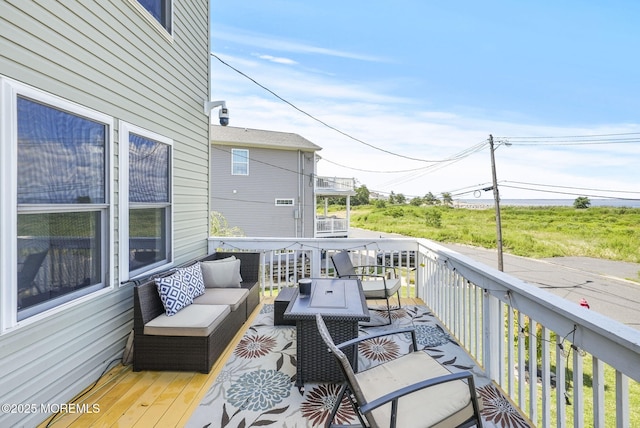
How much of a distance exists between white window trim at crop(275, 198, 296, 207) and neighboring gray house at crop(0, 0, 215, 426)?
31.8 ft

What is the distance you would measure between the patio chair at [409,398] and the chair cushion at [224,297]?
1.87 metres

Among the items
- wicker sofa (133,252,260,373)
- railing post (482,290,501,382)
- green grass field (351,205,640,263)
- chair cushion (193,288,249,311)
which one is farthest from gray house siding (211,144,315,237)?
green grass field (351,205,640,263)

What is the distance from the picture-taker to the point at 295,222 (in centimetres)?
1369

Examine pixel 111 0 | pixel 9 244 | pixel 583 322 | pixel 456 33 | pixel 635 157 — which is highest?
pixel 456 33

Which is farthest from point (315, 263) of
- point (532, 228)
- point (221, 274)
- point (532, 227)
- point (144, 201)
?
point (532, 227)

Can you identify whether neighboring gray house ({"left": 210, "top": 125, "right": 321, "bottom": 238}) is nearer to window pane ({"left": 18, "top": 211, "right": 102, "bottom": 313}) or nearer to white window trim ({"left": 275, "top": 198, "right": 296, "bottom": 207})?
white window trim ({"left": 275, "top": 198, "right": 296, "bottom": 207})

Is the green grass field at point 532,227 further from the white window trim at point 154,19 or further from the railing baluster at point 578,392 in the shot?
the white window trim at point 154,19

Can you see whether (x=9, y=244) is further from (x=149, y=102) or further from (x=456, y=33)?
(x=456, y=33)

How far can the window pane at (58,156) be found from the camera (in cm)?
190

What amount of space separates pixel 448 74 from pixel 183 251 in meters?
12.7

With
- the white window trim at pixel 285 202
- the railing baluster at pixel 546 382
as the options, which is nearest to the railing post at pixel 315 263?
the railing baluster at pixel 546 382

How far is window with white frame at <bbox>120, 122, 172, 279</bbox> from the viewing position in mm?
2854

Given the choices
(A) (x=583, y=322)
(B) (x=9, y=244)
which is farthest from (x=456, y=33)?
(B) (x=9, y=244)

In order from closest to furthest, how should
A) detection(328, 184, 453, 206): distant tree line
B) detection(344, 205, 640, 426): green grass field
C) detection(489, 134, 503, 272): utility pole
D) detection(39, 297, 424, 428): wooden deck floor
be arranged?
detection(39, 297, 424, 428): wooden deck floor, detection(489, 134, 503, 272): utility pole, detection(344, 205, 640, 426): green grass field, detection(328, 184, 453, 206): distant tree line
